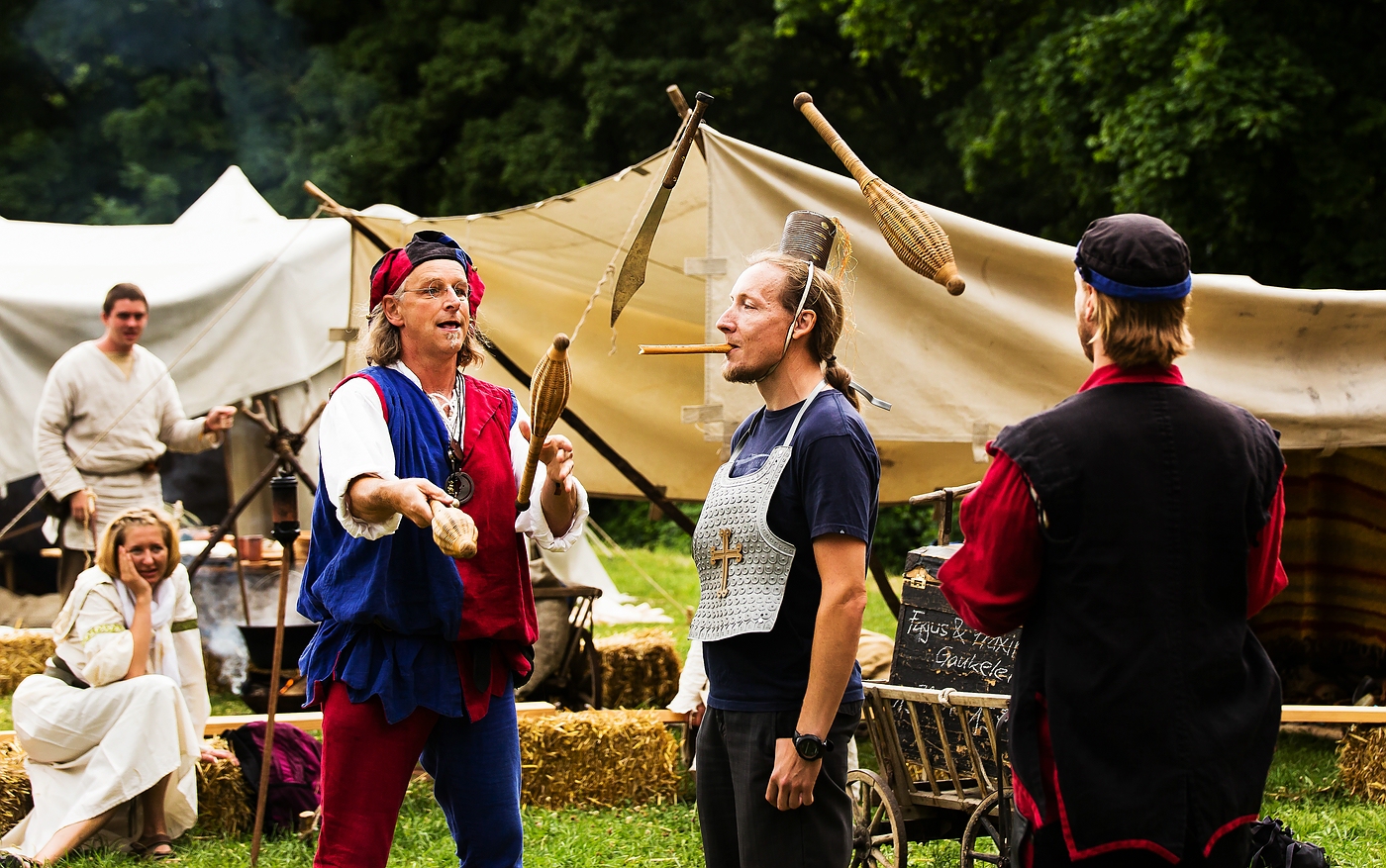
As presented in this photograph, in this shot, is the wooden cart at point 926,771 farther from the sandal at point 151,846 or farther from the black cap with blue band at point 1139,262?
the sandal at point 151,846

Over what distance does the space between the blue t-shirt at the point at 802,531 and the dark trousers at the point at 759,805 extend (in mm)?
42

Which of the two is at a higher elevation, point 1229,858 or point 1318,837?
point 1229,858

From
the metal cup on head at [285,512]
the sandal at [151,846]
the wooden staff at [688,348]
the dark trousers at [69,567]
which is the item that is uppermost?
the wooden staff at [688,348]

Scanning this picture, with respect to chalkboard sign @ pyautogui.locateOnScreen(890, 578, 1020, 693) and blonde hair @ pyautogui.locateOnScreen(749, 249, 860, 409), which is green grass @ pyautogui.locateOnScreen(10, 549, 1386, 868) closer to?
chalkboard sign @ pyautogui.locateOnScreen(890, 578, 1020, 693)

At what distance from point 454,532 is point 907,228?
1471 mm

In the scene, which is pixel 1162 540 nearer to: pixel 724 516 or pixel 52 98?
pixel 724 516

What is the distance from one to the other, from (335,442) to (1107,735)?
4.33 ft

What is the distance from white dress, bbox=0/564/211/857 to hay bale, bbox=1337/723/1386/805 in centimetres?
392

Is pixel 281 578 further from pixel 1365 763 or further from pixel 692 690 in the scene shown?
pixel 1365 763

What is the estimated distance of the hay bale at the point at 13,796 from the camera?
420 cm

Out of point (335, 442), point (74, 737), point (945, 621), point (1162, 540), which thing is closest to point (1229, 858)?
point (1162, 540)

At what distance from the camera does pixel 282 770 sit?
4.39 m

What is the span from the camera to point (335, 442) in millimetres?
2305

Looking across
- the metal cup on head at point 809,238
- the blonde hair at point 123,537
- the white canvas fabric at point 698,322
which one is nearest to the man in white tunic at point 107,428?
the white canvas fabric at point 698,322
